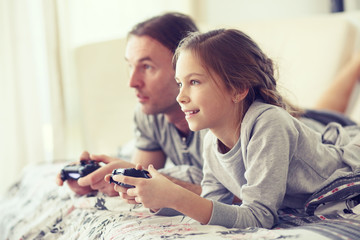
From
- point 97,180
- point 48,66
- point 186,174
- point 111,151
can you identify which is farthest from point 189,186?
point 48,66

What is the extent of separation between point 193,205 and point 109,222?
0.77 feet

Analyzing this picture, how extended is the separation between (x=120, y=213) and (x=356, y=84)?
1.24 metres

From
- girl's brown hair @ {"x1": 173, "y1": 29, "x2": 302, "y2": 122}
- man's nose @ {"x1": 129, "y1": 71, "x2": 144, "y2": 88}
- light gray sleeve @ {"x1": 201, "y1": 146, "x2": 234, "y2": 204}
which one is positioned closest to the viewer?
girl's brown hair @ {"x1": 173, "y1": 29, "x2": 302, "y2": 122}

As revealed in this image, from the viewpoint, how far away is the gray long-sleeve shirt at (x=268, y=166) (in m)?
0.92

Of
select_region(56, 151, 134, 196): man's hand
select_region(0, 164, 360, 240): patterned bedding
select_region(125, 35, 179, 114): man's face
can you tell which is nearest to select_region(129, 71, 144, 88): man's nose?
select_region(125, 35, 179, 114): man's face

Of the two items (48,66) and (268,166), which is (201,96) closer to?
(268,166)

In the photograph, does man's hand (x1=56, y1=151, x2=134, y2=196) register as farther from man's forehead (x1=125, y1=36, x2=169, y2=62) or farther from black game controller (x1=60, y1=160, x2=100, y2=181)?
man's forehead (x1=125, y1=36, x2=169, y2=62)

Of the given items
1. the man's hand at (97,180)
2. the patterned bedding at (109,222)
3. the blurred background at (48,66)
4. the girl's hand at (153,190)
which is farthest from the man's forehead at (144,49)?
the blurred background at (48,66)

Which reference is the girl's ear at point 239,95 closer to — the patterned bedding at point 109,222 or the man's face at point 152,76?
the patterned bedding at point 109,222

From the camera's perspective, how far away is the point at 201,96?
0.95 metres

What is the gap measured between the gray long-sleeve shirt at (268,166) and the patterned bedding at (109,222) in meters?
0.04

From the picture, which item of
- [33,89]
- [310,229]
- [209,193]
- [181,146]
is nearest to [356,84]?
[181,146]

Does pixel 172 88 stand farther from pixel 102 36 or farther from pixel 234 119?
pixel 102 36

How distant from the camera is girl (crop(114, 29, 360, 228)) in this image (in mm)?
912
